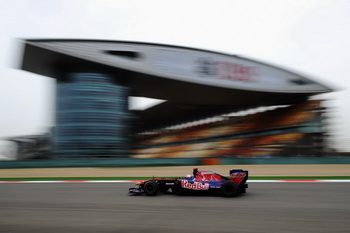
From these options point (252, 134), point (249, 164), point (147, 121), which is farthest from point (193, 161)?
point (147, 121)

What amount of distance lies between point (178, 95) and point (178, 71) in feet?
20.4

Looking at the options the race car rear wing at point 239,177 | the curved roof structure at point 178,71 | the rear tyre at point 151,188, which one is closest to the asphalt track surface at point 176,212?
the rear tyre at point 151,188

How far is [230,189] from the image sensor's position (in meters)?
7.81

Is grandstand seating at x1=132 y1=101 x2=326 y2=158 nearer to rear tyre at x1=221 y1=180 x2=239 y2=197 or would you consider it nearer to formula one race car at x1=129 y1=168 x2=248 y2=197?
formula one race car at x1=129 y1=168 x2=248 y2=197

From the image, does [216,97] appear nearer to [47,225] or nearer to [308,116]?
[308,116]

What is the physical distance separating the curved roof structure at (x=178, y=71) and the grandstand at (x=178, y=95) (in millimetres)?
101

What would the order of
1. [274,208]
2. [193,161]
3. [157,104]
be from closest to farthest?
[274,208] → [193,161] → [157,104]

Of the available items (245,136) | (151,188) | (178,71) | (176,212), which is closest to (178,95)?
(178,71)

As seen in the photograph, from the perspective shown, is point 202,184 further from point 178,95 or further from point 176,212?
point 178,95

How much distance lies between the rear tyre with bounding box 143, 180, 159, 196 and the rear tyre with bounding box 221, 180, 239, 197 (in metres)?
1.72

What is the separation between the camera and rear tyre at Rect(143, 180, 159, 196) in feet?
26.9

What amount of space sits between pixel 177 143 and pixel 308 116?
19.0 metres

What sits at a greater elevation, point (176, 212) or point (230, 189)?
point (230, 189)

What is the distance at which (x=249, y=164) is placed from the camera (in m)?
23.7
